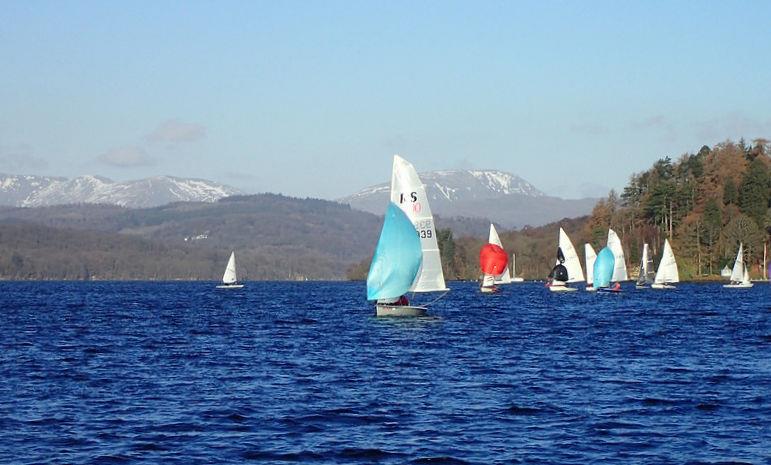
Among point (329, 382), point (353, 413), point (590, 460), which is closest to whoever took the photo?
point (590, 460)

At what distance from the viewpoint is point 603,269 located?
511 feet

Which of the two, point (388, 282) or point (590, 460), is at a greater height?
point (388, 282)

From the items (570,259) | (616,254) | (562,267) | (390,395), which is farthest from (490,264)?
(390,395)

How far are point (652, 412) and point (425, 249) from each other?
43.7m

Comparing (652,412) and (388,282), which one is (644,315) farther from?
(652,412)

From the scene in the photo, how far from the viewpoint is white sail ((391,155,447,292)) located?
7975cm

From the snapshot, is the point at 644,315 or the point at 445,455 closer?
the point at 445,455

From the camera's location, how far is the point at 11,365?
5347 centimetres

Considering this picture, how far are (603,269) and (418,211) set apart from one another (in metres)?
80.1

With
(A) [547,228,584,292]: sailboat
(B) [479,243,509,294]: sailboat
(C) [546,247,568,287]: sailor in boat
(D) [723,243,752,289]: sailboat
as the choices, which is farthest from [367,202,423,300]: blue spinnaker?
(D) [723,243,752,289]: sailboat

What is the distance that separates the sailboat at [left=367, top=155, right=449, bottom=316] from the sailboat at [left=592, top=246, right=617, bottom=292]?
74758 millimetres

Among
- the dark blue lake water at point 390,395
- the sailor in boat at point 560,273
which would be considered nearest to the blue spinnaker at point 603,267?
the sailor in boat at point 560,273

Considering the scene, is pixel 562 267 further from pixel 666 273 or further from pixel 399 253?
pixel 399 253

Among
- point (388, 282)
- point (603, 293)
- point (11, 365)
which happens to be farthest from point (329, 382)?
point (603, 293)
